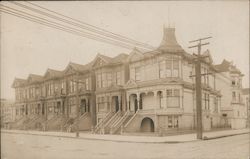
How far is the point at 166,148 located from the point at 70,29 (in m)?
5.10

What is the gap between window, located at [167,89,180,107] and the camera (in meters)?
12.3

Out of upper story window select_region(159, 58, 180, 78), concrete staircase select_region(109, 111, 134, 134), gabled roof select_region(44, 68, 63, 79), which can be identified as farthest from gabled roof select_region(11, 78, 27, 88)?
concrete staircase select_region(109, 111, 134, 134)

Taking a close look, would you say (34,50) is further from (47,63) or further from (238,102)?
(238,102)

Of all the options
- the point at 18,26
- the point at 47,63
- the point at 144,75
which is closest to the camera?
the point at 18,26

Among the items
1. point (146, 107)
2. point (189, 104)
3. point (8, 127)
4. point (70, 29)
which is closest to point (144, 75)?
point (146, 107)

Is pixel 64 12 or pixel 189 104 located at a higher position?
pixel 64 12

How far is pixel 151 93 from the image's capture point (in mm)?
12641

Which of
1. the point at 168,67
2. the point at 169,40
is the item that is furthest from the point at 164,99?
the point at 169,40

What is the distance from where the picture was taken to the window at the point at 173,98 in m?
12.3

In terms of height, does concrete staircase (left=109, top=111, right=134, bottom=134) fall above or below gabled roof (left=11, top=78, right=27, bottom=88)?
below

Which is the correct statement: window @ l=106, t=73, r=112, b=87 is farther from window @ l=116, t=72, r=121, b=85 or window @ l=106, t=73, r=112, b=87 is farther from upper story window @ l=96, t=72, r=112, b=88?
window @ l=116, t=72, r=121, b=85

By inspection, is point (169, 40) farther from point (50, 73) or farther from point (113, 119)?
point (113, 119)

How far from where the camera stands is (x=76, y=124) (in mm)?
11867

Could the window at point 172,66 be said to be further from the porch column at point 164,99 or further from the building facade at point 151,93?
the porch column at point 164,99
